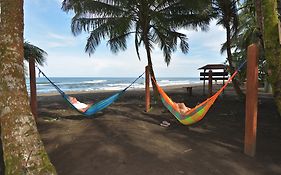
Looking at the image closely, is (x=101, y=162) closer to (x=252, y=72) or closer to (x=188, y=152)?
(x=188, y=152)

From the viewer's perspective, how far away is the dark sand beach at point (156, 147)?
2.91 metres

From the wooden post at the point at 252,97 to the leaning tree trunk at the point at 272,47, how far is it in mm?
205

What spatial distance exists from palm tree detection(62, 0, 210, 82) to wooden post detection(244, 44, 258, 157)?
432cm

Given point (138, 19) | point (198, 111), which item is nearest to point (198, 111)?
point (198, 111)

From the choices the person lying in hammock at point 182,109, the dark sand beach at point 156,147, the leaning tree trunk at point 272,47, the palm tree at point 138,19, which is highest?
the palm tree at point 138,19

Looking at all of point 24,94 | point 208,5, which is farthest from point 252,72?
point 208,5

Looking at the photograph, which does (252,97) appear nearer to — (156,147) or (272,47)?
(272,47)

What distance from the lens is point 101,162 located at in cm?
299

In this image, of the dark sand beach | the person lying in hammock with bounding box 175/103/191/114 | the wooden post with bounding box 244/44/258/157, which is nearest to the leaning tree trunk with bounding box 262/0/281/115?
Answer: the wooden post with bounding box 244/44/258/157

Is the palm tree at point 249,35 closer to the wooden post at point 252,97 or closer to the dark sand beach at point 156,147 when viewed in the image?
the wooden post at point 252,97

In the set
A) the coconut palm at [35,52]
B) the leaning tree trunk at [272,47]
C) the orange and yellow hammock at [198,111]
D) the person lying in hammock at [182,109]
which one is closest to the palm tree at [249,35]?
the leaning tree trunk at [272,47]

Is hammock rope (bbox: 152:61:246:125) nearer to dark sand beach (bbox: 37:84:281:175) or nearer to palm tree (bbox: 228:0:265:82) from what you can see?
dark sand beach (bbox: 37:84:281:175)

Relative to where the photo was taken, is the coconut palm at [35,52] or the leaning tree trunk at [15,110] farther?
the coconut palm at [35,52]

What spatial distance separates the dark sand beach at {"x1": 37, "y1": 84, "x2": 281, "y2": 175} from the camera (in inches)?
115
